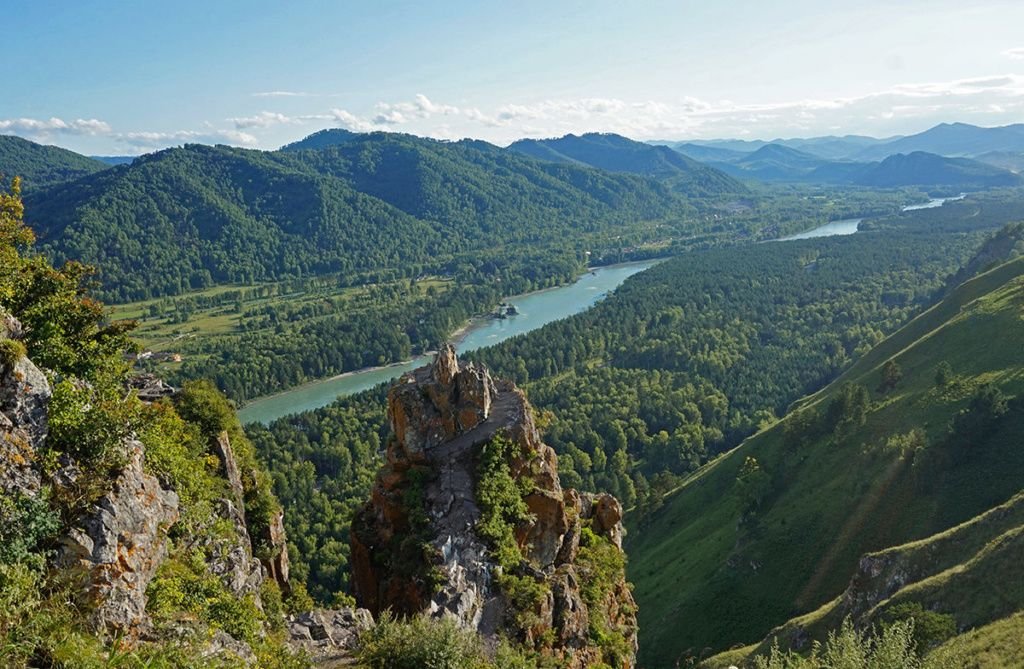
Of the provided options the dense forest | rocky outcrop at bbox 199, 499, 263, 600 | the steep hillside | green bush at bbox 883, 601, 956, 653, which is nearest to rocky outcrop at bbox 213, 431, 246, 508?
the steep hillside

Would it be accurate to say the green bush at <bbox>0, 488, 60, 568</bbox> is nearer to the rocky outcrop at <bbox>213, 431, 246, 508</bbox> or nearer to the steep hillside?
the steep hillside

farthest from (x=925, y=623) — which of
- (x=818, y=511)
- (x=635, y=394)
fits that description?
(x=635, y=394)

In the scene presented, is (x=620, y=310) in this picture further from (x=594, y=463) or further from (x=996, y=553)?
(x=996, y=553)

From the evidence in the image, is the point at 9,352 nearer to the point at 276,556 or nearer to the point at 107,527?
the point at 107,527

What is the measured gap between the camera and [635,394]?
135125 millimetres

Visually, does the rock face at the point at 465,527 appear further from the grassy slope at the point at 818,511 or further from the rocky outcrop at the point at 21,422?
the grassy slope at the point at 818,511

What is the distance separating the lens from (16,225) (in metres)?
23.9

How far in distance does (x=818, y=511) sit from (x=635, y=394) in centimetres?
7181

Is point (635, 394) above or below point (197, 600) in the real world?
below

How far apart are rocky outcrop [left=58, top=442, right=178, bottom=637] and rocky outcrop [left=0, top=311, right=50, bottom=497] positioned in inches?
63.7

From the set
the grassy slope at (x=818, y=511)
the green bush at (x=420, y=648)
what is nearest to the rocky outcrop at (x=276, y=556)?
the green bush at (x=420, y=648)

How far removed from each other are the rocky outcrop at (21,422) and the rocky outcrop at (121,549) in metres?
1.62

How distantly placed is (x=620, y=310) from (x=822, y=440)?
408 feet

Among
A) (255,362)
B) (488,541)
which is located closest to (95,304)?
(488,541)
